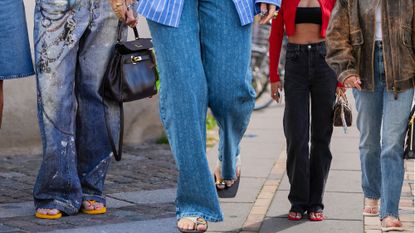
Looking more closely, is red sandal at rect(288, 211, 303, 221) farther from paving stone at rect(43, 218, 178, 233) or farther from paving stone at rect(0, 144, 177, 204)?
paving stone at rect(0, 144, 177, 204)

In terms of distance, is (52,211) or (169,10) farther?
(52,211)

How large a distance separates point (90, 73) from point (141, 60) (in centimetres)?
38

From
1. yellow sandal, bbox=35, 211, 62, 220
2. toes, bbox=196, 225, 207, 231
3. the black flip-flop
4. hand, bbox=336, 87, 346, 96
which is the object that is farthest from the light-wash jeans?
yellow sandal, bbox=35, 211, 62, 220

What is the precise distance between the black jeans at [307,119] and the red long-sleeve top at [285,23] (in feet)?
0.41

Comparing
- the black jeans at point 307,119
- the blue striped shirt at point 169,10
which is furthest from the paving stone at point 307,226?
the blue striped shirt at point 169,10

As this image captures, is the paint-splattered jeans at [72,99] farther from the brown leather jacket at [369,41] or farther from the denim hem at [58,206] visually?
the brown leather jacket at [369,41]

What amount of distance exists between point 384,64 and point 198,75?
1360 mm

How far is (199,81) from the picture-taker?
510 cm

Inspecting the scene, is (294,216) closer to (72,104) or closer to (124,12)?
(72,104)

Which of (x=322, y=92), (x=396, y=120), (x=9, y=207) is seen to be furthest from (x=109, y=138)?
(x=396, y=120)

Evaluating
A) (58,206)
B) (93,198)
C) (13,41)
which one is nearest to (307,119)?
(93,198)

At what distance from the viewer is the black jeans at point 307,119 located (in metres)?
6.32

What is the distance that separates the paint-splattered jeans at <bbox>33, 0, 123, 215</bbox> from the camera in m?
6.20

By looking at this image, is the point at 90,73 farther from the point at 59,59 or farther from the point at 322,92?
the point at 322,92
